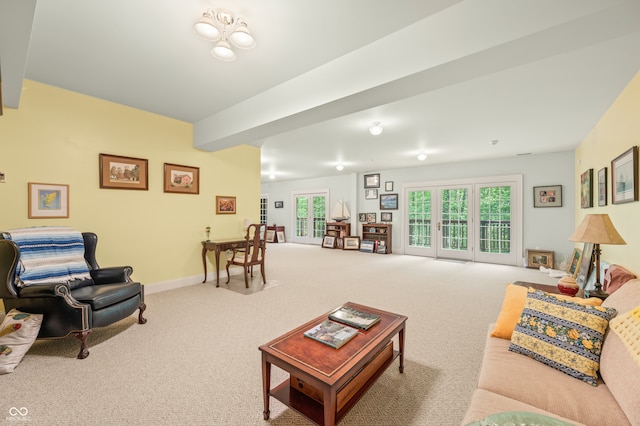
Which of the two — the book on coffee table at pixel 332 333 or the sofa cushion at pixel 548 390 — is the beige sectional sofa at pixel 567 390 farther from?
the book on coffee table at pixel 332 333

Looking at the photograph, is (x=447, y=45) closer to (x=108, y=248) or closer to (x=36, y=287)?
(x=36, y=287)

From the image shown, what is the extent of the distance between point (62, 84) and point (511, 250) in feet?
26.6

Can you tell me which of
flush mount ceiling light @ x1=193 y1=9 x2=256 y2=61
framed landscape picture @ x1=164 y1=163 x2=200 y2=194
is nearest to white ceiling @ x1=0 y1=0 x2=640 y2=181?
flush mount ceiling light @ x1=193 y1=9 x2=256 y2=61

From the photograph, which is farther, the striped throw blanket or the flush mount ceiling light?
the striped throw blanket

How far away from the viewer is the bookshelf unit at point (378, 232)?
7.83 meters

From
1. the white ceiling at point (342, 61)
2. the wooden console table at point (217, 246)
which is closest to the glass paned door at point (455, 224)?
the white ceiling at point (342, 61)

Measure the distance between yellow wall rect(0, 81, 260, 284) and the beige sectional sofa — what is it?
4.08m

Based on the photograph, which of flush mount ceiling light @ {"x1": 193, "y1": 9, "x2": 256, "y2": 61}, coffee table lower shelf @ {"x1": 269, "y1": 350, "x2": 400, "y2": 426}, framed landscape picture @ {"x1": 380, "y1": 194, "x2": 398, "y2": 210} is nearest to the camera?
coffee table lower shelf @ {"x1": 269, "y1": 350, "x2": 400, "y2": 426}

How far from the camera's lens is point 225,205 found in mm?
4777

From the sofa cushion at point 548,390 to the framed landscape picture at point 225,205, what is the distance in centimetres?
427

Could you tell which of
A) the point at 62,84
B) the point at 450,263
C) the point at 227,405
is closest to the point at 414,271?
the point at 450,263

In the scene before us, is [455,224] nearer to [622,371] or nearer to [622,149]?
[622,149]

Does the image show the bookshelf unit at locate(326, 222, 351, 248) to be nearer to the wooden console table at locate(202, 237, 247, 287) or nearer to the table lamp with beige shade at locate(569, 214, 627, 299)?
the wooden console table at locate(202, 237, 247, 287)

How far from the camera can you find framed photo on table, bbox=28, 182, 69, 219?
2.92 metres
